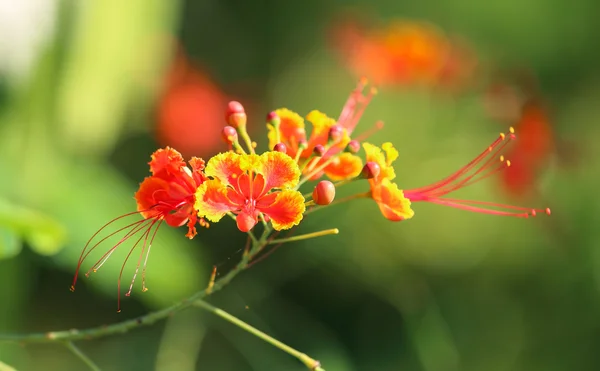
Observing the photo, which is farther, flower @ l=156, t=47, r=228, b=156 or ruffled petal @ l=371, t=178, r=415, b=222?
flower @ l=156, t=47, r=228, b=156

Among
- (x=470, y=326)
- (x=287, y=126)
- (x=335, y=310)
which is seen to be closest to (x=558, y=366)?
(x=470, y=326)

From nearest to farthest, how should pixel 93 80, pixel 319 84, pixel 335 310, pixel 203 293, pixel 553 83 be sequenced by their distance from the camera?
pixel 203 293 → pixel 93 80 → pixel 335 310 → pixel 319 84 → pixel 553 83

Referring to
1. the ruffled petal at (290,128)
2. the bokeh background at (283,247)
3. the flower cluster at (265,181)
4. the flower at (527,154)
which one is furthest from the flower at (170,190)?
the flower at (527,154)

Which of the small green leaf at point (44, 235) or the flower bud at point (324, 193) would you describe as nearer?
the flower bud at point (324, 193)

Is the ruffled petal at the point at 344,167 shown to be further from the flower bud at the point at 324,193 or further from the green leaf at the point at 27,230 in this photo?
the green leaf at the point at 27,230

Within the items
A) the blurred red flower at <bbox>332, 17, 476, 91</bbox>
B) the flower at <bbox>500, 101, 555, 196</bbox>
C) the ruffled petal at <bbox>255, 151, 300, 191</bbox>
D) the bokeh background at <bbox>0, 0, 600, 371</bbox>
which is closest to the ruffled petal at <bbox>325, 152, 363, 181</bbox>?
the ruffled petal at <bbox>255, 151, 300, 191</bbox>

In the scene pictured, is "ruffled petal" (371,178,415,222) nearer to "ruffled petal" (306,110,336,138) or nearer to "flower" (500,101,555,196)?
"ruffled petal" (306,110,336,138)

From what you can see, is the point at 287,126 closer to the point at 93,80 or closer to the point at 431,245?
the point at 93,80

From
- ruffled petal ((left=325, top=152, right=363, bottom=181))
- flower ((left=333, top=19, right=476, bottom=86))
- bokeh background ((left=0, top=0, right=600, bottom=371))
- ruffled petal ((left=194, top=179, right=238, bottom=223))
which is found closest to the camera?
ruffled petal ((left=194, top=179, right=238, bottom=223))
